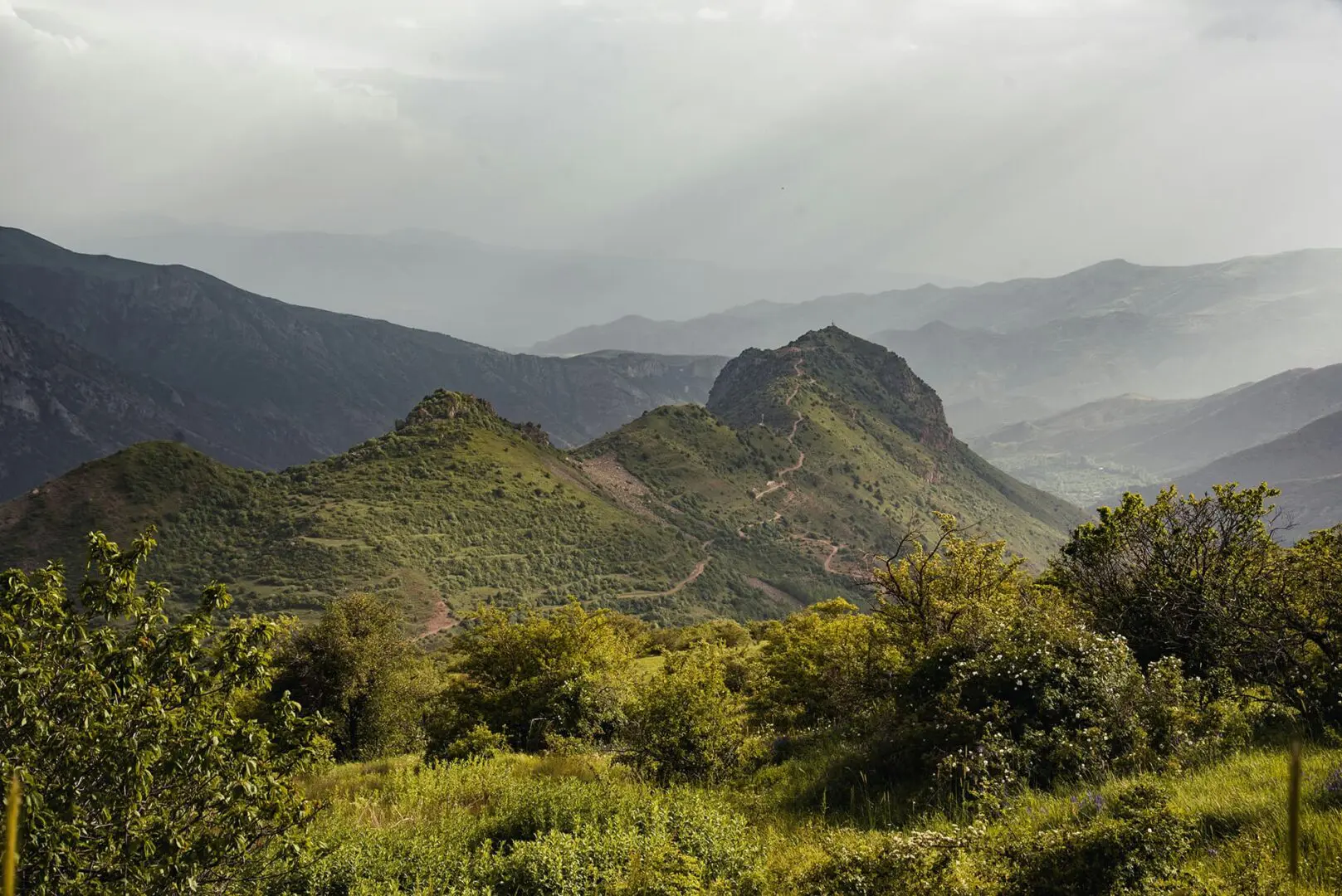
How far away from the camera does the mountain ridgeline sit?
77.6m

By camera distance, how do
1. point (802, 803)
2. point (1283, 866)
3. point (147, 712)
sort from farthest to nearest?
point (802, 803) → point (147, 712) → point (1283, 866)

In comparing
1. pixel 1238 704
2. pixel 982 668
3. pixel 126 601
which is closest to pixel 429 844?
pixel 126 601

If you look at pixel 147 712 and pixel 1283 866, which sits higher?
pixel 147 712

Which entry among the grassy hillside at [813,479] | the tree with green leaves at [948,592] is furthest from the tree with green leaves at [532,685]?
the grassy hillside at [813,479]

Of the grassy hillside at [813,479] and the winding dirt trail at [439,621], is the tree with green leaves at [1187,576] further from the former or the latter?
the grassy hillside at [813,479]

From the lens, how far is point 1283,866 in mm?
5715

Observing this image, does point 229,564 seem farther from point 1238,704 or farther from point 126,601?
point 1238,704

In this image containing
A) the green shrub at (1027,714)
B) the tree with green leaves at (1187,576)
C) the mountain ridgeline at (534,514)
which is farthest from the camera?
the mountain ridgeline at (534,514)

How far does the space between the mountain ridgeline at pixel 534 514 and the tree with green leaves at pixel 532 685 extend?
17.6m

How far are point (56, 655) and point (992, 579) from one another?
19.7 meters

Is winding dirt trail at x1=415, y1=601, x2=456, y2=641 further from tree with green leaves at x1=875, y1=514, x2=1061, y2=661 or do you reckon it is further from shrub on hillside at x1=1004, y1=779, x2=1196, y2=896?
shrub on hillside at x1=1004, y1=779, x2=1196, y2=896

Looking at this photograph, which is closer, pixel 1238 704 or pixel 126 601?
pixel 126 601

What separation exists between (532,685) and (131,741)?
15.2m

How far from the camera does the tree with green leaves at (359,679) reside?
26.1m
